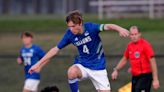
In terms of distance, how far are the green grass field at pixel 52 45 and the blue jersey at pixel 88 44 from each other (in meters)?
4.27

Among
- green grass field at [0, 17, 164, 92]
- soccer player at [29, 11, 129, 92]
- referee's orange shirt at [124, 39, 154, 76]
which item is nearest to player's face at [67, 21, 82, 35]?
soccer player at [29, 11, 129, 92]

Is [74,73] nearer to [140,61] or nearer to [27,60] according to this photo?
[140,61]

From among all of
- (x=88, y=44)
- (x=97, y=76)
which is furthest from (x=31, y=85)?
(x=88, y=44)

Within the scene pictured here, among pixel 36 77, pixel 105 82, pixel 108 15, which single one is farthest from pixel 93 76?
pixel 108 15

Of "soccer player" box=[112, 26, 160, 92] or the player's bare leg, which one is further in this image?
"soccer player" box=[112, 26, 160, 92]

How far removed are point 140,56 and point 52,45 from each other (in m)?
9.88

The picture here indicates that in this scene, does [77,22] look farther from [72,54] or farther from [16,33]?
[16,33]

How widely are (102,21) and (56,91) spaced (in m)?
14.7

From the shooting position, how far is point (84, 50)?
1107 cm

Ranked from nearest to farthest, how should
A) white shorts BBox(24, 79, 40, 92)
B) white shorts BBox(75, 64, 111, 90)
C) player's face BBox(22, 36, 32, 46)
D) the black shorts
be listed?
white shorts BBox(75, 64, 111, 90) → the black shorts → white shorts BBox(24, 79, 40, 92) → player's face BBox(22, 36, 32, 46)

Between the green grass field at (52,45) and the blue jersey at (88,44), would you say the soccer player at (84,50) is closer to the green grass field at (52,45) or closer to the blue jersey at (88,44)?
the blue jersey at (88,44)

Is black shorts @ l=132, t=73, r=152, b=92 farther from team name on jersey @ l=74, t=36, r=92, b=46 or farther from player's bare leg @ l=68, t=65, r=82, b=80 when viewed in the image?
team name on jersey @ l=74, t=36, r=92, b=46

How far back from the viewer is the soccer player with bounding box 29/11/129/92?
10.7 m

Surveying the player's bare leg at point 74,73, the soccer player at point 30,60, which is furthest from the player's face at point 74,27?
the soccer player at point 30,60
